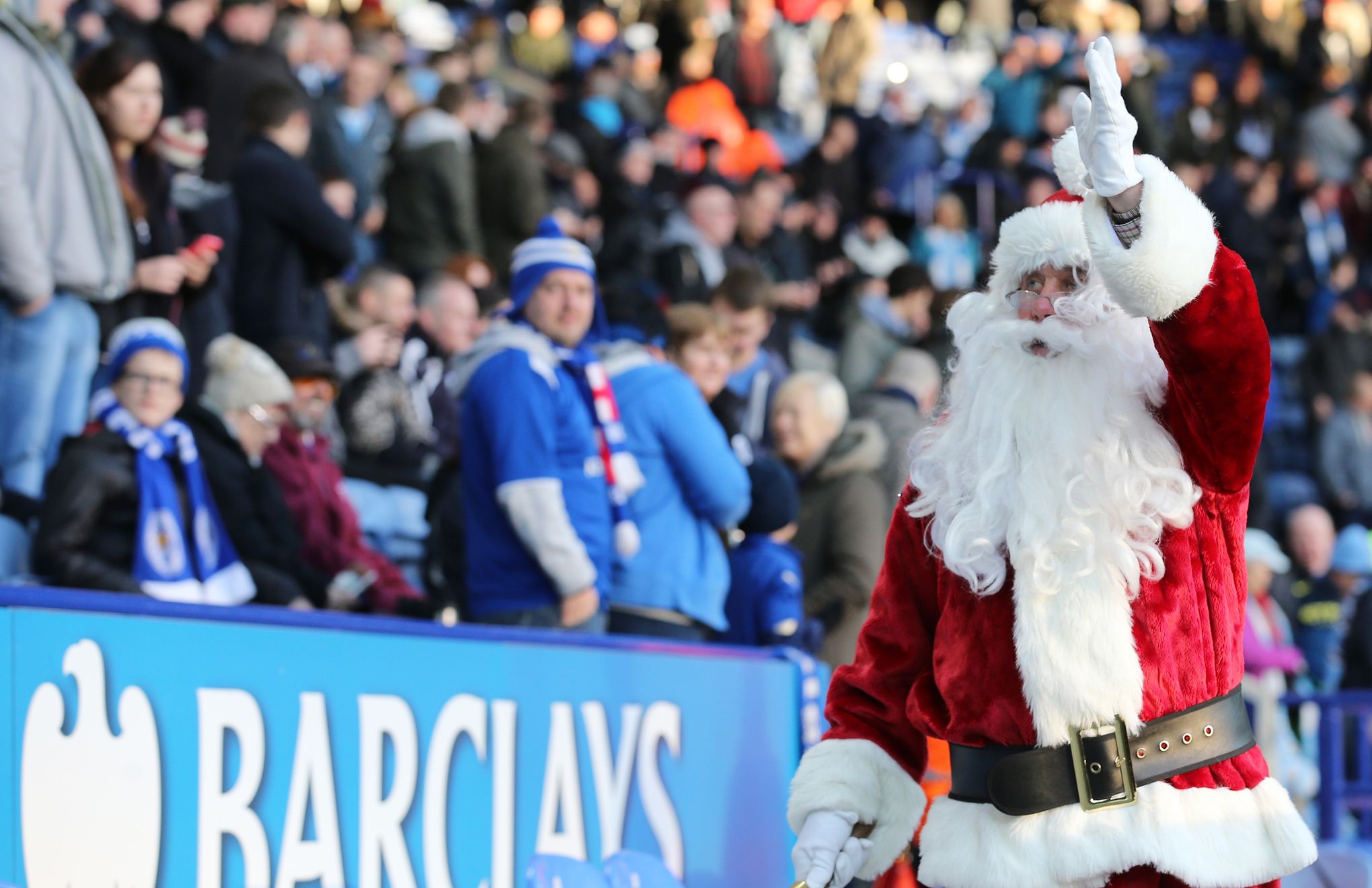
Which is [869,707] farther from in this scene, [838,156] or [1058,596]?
[838,156]

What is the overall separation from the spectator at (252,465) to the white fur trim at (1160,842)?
296 centimetres

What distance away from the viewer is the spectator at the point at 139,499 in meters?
4.56

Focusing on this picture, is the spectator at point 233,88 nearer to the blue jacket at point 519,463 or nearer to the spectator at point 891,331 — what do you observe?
the blue jacket at point 519,463

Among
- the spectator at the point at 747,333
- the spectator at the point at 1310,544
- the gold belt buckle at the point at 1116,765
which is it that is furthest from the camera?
the spectator at the point at 1310,544

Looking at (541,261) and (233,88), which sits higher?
(233,88)

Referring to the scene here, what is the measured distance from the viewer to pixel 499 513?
5023 millimetres

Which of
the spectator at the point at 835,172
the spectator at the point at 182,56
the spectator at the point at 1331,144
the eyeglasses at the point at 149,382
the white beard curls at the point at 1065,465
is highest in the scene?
the spectator at the point at 1331,144

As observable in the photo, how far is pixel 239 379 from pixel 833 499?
2075mm

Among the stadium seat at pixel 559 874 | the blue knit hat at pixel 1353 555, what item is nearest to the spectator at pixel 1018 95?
the blue knit hat at pixel 1353 555

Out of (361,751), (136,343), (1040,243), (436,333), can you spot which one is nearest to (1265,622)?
(436,333)

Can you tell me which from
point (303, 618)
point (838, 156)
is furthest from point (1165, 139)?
point (303, 618)

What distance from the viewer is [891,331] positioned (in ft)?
32.4

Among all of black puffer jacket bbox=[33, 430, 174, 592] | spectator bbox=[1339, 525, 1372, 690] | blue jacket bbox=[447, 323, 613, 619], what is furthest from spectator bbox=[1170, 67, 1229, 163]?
black puffer jacket bbox=[33, 430, 174, 592]

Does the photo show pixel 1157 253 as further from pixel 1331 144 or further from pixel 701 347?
pixel 1331 144
